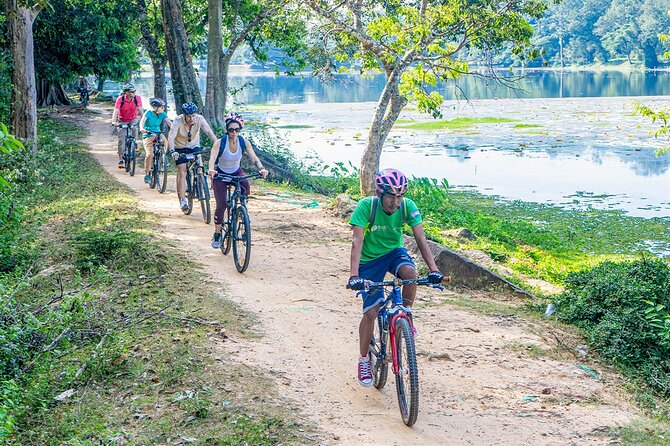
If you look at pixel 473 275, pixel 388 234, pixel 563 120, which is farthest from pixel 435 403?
pixel 563 120

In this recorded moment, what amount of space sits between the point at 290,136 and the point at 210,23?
58.3 ft

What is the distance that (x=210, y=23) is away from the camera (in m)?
25.7

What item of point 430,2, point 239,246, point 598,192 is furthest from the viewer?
point 598,192

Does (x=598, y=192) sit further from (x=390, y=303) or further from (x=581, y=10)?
(x=581, y=10)

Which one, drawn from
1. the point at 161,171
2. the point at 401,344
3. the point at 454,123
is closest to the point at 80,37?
the point at 161,171

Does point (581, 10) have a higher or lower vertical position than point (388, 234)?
higher

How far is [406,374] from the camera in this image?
22.1 ft

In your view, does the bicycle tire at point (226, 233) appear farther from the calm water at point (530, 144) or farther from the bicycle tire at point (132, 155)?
the calm water at point (530, 144)

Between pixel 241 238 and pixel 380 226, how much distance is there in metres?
4.35

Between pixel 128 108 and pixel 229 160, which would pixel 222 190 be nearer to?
pixel 229 160

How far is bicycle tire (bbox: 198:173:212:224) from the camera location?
13789 millimetres

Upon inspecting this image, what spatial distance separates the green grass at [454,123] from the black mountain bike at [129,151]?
1222 inches

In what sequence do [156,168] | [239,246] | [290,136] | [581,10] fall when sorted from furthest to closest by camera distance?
[581,10] → [290,136] → [156,168] → [239,246]

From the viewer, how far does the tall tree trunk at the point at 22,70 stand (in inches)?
717
